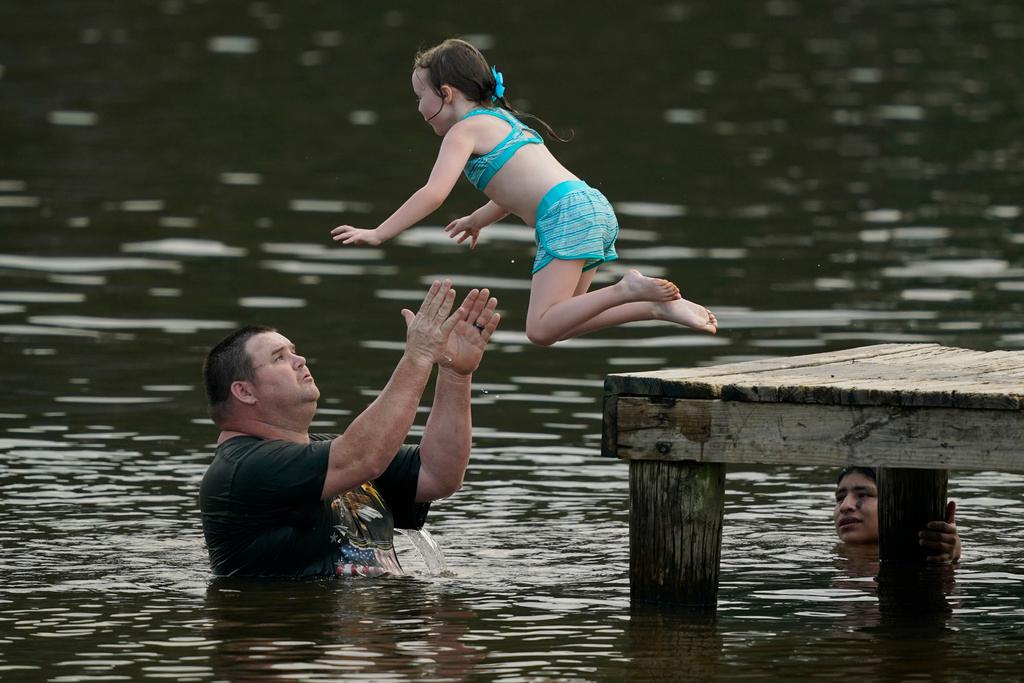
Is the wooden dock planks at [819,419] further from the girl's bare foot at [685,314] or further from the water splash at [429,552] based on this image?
the water splash at [429,552]

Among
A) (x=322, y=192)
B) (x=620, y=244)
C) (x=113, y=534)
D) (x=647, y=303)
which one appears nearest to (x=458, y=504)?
(x=113, y=534)

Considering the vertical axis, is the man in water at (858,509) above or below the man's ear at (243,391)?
below

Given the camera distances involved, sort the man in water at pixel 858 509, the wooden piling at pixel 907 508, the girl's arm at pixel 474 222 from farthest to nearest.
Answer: the man in water at pixel 858 509 → the wooden piling at pixel 907 508 → the girl's arm at pixel 474 222

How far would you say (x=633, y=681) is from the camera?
855 cm

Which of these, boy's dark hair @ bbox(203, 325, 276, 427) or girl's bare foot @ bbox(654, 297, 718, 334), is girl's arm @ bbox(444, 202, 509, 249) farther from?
girl's bare foot @ bbox(654, 297, 718, 334)

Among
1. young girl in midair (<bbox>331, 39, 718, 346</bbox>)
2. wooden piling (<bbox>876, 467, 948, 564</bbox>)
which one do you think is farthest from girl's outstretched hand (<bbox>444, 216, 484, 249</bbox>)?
wooden piling (<bbox>876, 467, 948, 564</bbox>)

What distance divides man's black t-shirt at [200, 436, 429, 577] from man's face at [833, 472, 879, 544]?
2265 millimetres

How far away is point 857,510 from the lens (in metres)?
11.6

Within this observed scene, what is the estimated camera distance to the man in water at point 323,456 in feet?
32.4

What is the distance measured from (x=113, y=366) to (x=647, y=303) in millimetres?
7394

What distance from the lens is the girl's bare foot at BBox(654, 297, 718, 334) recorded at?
9.69m

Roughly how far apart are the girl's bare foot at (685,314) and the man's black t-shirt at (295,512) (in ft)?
5.44

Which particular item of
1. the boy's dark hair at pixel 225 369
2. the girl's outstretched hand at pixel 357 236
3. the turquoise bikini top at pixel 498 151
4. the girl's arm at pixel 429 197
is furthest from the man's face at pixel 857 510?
the girl's outstretched hand at pixel 357 236

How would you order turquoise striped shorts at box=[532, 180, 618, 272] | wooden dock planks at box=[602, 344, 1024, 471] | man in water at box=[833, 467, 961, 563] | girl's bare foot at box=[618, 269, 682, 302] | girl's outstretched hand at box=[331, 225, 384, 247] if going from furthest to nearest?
man in water at box=[833, 467, 961, 563]
turquoise striped shorts at box=[532, 180, 618, 272]
girl's bare foot at box=[618, 269, 682, 302]
girl's outstretched hand at box=[331, 225, 384, 247]
wooden dock planks at box=[602, 344, 1024, 471]
